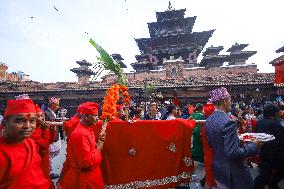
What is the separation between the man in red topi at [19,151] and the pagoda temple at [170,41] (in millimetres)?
30833

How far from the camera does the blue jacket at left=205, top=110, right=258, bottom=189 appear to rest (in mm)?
2833

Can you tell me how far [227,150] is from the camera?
2.83m

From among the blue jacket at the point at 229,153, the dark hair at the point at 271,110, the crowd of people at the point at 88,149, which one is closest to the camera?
the crowd of people at the point at 88,149

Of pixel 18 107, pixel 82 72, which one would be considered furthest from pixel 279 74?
pixel 82 72

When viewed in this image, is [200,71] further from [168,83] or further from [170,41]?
[170,41]

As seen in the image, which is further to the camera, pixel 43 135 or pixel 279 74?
pixel 279 74

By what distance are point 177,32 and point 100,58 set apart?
1247 inches

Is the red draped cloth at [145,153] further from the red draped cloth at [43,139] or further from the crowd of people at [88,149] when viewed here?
the red draped cloth at [43,139]

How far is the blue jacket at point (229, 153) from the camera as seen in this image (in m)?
2.83

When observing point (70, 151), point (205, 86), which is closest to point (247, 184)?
point (70, 151)

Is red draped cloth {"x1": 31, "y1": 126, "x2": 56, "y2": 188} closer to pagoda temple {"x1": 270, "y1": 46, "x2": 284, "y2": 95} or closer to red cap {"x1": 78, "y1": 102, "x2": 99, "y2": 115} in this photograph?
red cap {"x1": 78, "y1": 102, "x2": 99, "y2": 115}

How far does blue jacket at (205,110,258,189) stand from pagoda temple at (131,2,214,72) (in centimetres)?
3001

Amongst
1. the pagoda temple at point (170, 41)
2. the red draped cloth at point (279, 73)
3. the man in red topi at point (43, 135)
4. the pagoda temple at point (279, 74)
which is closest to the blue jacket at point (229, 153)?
the man in red topi at point (43, 135)

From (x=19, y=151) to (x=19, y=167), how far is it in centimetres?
15
